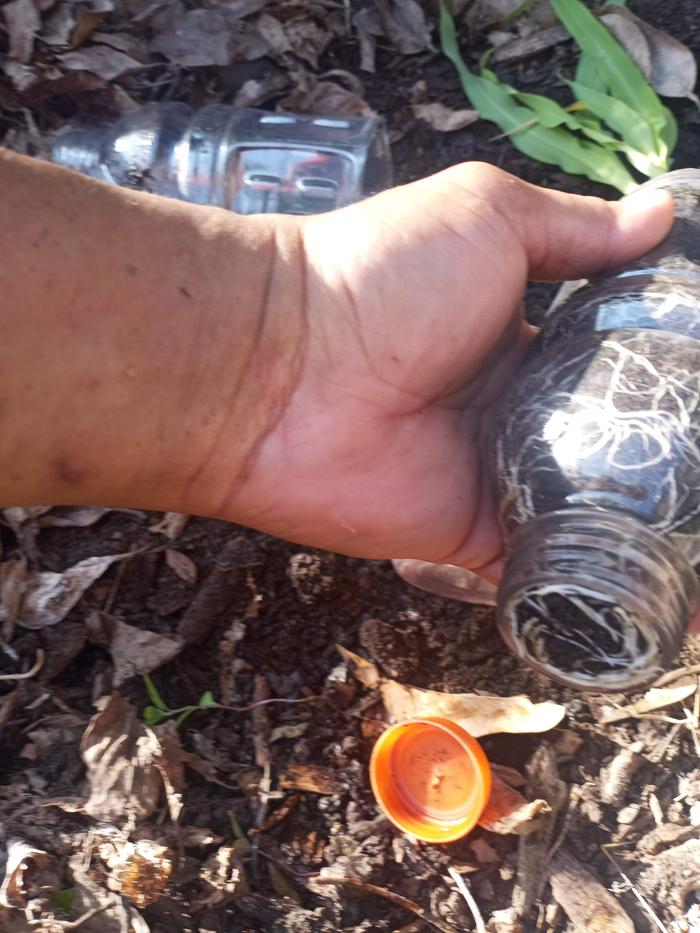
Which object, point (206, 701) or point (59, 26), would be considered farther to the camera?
point (59, 26)

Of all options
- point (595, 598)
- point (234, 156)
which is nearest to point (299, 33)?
point (234, 156)

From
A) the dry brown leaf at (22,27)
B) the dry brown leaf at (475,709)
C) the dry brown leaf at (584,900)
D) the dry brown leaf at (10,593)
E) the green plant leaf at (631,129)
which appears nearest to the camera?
the dry brown leaf at (584,900)

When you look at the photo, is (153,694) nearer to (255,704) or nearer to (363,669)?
(255,704)

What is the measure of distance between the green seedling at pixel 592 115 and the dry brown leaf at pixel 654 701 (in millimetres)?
974

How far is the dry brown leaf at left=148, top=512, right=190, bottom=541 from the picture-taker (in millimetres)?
1603

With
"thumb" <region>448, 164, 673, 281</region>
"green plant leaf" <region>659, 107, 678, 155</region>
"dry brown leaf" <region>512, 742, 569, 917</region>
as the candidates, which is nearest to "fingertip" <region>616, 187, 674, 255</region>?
"thumb" <region>448, 164, 673, 281</region>

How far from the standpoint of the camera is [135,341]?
1137 millimetres

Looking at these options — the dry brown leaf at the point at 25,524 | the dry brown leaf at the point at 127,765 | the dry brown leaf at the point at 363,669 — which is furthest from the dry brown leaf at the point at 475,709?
the dry brown leaf at the point at 25,524

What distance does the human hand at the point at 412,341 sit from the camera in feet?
4.01

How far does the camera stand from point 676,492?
99 cm

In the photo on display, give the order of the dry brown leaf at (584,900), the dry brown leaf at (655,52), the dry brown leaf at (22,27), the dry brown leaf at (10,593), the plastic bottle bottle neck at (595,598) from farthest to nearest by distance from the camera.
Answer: the dry brown leaf at (22,27), the dry brown leaf at (655,52), the dry brown leaf at (10,593), the dry brown leaf at (584,900), the plastic bottle bottle neck at (595,598)

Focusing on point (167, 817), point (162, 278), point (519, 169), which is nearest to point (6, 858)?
point (167, 817)

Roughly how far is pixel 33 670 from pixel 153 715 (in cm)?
22

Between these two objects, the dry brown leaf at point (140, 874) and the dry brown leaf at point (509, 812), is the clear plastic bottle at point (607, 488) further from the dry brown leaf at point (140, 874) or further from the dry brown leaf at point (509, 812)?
the dry brown leaf at point (140, 874)
